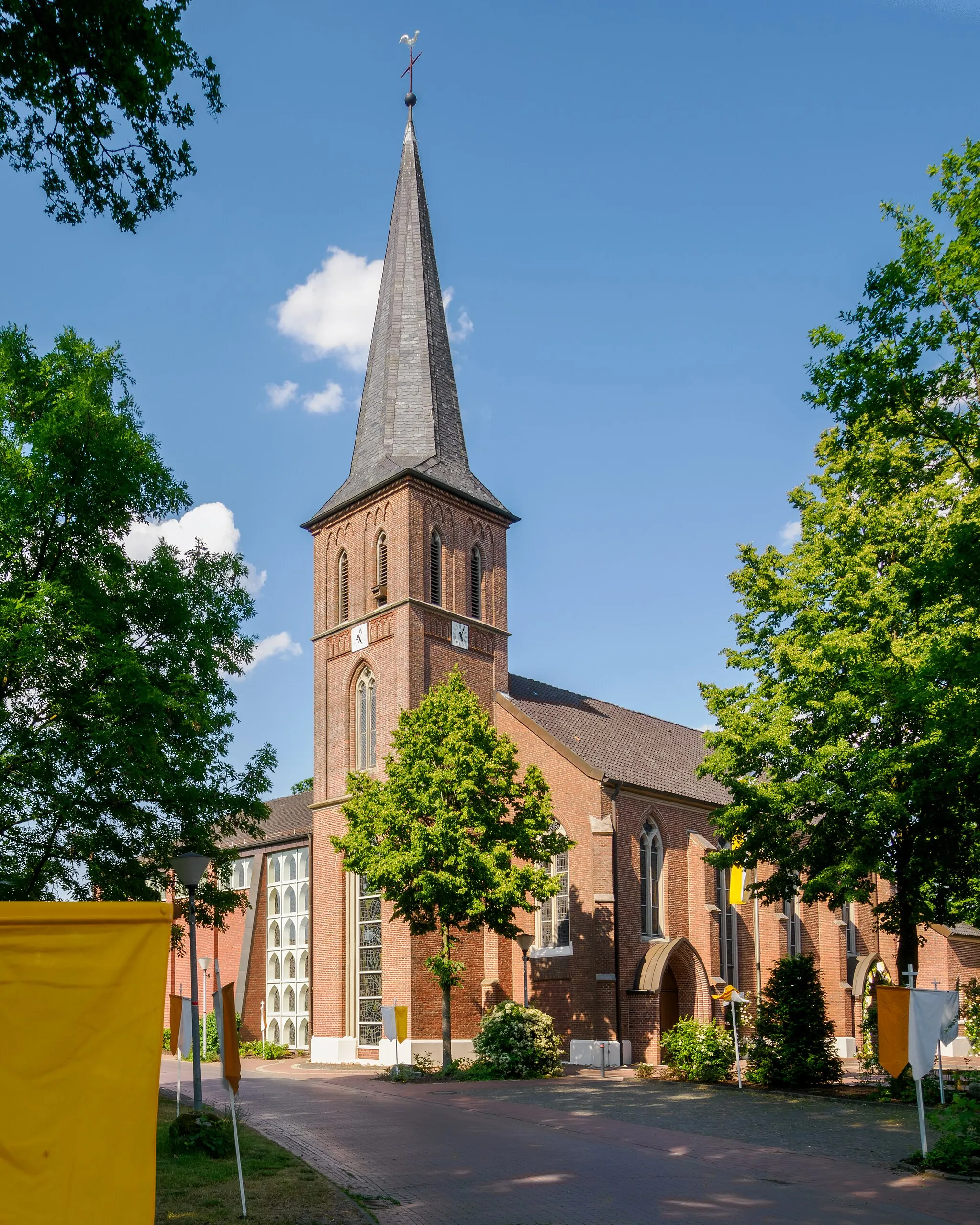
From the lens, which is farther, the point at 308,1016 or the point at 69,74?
the point at 308,1016

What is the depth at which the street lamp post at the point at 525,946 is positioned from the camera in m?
27.7

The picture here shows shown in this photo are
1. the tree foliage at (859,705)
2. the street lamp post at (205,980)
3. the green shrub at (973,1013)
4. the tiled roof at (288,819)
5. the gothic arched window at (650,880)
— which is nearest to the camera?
the tree foliage at (859,705)

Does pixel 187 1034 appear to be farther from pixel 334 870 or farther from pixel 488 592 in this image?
pixel 488 592

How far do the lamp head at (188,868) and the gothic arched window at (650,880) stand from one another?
1999 cm

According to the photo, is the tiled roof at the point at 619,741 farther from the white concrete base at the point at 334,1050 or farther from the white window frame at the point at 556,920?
the white concrete base at the point at 334,1050

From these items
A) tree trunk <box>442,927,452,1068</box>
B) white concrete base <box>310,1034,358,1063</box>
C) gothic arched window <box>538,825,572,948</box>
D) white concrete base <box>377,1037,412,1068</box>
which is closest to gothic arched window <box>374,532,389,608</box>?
gothic arched window <box>538,825,572,948</box>

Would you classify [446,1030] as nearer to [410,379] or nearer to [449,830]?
[449,830]

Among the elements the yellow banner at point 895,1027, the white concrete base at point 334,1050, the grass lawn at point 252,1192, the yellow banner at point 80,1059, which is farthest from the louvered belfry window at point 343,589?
the yellow banner at point 80,1059

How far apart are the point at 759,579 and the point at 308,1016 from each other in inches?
834

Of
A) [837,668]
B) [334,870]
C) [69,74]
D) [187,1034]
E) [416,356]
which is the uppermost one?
[416,356]

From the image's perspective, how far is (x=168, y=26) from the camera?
8.60 meters

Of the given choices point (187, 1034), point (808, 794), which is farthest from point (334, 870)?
point (808, 794)

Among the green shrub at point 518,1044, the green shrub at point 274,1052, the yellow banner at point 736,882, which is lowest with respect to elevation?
the green shrub at point 274,1052

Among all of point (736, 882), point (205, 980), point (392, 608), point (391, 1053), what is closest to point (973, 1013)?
point (736, 882)
